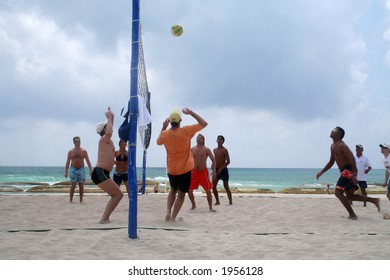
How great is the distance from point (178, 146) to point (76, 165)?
4.07 metres

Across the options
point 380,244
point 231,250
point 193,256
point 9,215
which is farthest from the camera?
point 9,215

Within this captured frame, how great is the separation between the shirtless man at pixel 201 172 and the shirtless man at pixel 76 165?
8.31 ft

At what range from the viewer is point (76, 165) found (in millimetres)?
7574

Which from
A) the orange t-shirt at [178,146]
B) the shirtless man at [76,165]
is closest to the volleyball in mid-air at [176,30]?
the orange t-shirt at [178,146]

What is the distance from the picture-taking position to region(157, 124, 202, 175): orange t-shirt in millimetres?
4383

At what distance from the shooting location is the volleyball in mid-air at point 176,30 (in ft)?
18.6

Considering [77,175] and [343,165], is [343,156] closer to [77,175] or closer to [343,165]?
[343,165]

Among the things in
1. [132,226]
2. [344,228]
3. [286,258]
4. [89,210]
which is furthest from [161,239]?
[89,210]

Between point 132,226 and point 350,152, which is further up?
point 350,152

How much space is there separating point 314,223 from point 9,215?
5.01 m

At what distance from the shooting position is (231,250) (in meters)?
3.14

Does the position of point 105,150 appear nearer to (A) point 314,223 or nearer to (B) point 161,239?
(B) point 161,239
